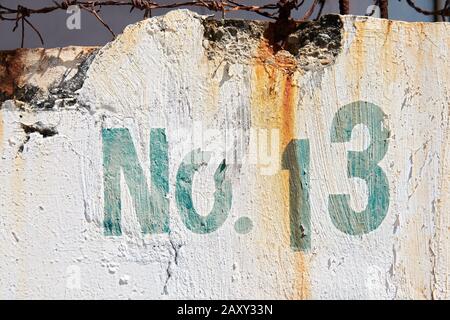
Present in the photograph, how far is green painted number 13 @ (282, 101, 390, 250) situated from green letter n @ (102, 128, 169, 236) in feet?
1.32

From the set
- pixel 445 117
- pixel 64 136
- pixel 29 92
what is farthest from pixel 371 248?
pixel 29 92

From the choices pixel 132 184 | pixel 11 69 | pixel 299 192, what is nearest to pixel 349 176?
pixel 299 192

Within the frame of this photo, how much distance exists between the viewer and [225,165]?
2.08 metres

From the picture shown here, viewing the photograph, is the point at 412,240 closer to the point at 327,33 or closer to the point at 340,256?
the point at 340,256

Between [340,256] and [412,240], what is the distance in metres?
0.25

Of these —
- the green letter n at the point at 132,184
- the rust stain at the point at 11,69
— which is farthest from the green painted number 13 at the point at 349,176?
the rust stain at the point at 11,69

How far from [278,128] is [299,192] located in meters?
0.22

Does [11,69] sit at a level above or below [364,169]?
above

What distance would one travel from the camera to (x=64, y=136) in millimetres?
2043

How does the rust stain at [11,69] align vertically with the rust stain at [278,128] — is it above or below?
above

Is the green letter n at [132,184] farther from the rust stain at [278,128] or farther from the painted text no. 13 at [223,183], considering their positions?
the rust stain at [278,128]

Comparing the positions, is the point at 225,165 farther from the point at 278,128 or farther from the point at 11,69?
the point at 11,69

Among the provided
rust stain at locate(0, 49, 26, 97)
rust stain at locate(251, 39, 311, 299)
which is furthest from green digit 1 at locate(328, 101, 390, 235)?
rust stain at locate(0, 49, 26, 97)

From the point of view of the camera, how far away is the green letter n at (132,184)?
2.04 metres
